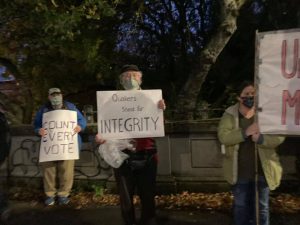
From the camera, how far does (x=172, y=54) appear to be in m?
12.0

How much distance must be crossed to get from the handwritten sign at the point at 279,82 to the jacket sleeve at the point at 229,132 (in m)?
0.33

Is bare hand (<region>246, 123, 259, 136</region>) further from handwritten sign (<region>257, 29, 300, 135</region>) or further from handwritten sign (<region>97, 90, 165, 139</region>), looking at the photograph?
handwritten sign (<region>97, 90, 165, 139</region>)

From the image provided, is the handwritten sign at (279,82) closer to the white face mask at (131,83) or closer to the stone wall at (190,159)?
the white face mask at (131,83)

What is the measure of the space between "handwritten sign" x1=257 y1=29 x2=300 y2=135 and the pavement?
220cm

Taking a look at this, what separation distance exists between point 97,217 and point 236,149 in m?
2.74

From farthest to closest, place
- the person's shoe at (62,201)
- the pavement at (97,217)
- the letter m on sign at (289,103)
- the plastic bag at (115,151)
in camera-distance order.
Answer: the person's shoe at (62,201), the pavement at (97,217), the plastic bag at (115,151), the letter m on sign at (289,103)

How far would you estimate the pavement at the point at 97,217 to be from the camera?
6.00m

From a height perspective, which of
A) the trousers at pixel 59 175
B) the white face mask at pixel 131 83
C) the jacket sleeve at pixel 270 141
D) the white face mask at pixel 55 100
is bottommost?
the trousers at pixel 59 175

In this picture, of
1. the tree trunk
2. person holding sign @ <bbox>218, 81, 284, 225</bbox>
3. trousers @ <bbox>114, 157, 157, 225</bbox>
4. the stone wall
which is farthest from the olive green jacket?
the tree trunk

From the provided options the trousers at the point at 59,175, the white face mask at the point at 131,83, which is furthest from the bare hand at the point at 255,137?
the trousers at the point at 59,175

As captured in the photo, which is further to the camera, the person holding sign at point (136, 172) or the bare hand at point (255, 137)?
the person holding sign at point (136, 172)

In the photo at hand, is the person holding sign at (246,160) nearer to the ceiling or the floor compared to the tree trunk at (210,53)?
nearer to the floor

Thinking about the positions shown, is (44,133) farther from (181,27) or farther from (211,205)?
(181,27)

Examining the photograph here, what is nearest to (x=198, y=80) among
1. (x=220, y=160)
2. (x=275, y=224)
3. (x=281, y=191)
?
(x=220, y=160)
